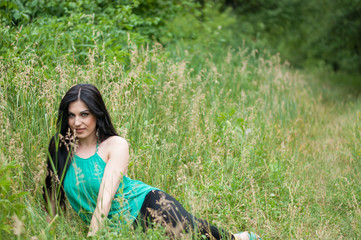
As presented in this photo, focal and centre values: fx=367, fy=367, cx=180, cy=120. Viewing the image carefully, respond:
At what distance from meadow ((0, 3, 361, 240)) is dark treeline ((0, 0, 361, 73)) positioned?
78 cm

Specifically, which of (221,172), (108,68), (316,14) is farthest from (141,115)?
(316,14)

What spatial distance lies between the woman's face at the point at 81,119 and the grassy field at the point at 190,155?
40 centimetres

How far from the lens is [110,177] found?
115 inches

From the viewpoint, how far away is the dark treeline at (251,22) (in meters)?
5.66

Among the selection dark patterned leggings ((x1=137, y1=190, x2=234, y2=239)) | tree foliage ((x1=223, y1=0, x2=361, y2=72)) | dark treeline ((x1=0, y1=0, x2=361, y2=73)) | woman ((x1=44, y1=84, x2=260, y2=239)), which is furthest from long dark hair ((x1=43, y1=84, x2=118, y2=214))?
tree foliage ((x1=223, y1=0, x2=361, y2=72))

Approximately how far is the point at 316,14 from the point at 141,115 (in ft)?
38.1

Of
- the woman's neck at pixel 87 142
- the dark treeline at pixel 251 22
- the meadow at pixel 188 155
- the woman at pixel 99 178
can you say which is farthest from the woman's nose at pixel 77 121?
the dark treeline at pixel 251 22

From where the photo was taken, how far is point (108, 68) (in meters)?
4.61

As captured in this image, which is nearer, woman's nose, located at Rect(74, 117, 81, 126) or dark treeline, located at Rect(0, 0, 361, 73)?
woman's nose, located at Rect(74, 117, 81, 126)

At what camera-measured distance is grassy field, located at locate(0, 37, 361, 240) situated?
3.21m

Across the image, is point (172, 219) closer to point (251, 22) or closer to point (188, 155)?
point (188, 155)

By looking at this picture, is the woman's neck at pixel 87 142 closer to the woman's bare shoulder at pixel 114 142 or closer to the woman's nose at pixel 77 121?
the woman's bare shoulder at pixel 114 142

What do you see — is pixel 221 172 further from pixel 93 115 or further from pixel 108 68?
pixel 108 68

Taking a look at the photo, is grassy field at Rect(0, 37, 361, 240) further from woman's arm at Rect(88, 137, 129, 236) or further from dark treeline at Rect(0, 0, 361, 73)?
dark treeline at Rect(0, 0, 361, 73)
